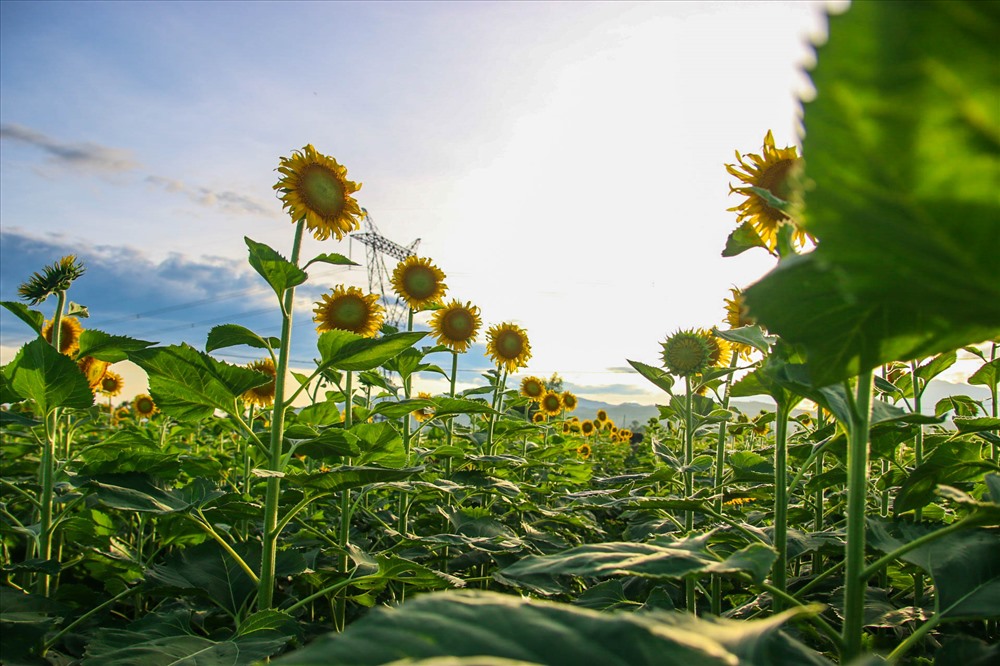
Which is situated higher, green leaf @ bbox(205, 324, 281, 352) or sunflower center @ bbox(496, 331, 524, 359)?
sunflower center @ bbox(496, 331, 524, 359)

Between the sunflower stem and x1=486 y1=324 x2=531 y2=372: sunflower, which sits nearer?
the sunflower stem

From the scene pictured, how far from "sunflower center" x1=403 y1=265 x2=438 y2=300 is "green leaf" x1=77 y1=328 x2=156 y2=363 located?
2106 millimetres

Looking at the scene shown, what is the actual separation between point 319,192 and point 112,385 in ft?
19.2

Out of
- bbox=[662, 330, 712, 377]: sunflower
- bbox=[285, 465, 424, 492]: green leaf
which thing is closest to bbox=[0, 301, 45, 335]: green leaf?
bbox=[285, 465, 424, 492]: green leaf

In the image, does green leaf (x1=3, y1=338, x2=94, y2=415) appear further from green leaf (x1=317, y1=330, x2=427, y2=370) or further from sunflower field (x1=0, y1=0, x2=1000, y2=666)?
green leaf (x1=317, y1=330, x2=427, y2=370)

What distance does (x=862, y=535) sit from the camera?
3.17ft

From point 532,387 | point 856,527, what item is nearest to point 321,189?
point 856,527

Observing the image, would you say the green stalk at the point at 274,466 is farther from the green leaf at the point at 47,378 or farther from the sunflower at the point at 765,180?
the sunflower at the point at 765,180

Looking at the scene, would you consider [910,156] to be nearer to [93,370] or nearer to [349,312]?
[349,312]

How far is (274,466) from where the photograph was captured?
1.84 metres

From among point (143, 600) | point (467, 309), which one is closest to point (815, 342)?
point (143, 600)

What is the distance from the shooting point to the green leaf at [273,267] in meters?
1.86

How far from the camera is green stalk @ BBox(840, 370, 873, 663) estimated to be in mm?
937

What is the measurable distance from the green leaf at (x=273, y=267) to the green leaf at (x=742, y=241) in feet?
3.97
